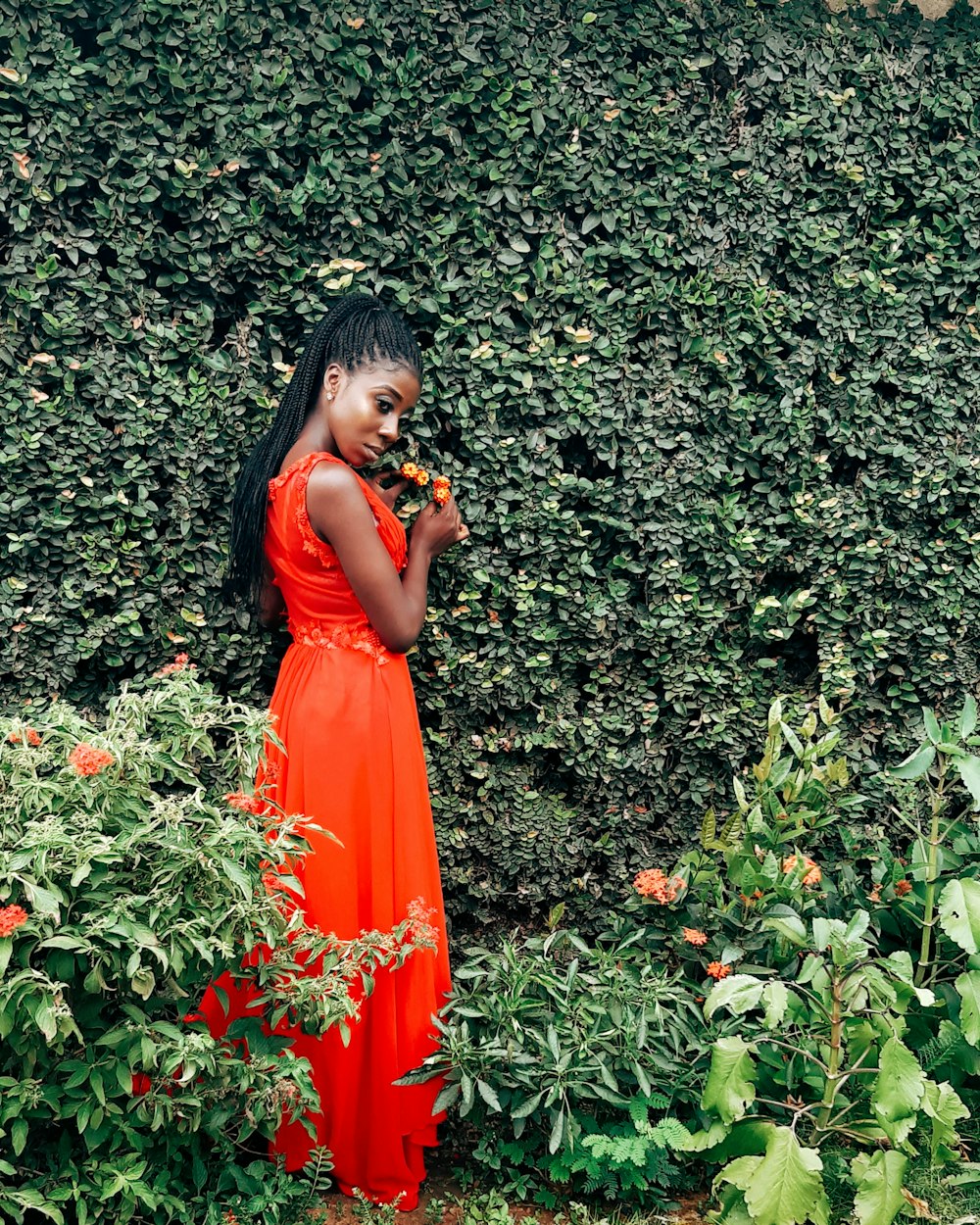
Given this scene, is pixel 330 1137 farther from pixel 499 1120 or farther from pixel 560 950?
pixel 560 950

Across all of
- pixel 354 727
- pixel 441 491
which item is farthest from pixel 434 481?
pixel 354 727

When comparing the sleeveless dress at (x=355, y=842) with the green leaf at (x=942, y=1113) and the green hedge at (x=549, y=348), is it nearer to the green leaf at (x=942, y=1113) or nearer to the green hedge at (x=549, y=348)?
the green hedge at (x=549, y=348)

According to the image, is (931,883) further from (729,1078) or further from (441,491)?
(441,491)

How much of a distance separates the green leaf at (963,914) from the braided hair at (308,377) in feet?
6.90

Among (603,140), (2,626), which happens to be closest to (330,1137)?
(2,626)

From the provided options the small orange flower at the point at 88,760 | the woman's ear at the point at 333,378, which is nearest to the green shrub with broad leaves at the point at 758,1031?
the small orange flower at the point at 88,760

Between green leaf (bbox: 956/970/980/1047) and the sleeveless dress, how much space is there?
1510 mm

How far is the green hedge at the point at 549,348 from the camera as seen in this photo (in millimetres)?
3234

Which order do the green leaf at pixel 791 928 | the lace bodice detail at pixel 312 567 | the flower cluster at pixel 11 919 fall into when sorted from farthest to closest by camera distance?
the lace bodice detail at pixel 312 567 → the green leaf at pixel 791 928 → the flower cluster at pixel 11 919

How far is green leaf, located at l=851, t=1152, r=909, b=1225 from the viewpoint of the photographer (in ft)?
8.48

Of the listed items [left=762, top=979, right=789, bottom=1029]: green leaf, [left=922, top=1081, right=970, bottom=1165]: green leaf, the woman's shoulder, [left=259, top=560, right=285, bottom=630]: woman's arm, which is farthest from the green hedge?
[left=922, top=1081, right=970, bottom=1165]: green leaf

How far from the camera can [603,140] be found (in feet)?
11.4

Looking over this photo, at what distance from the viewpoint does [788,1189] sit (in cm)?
255

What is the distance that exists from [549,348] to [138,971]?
2267 mm
